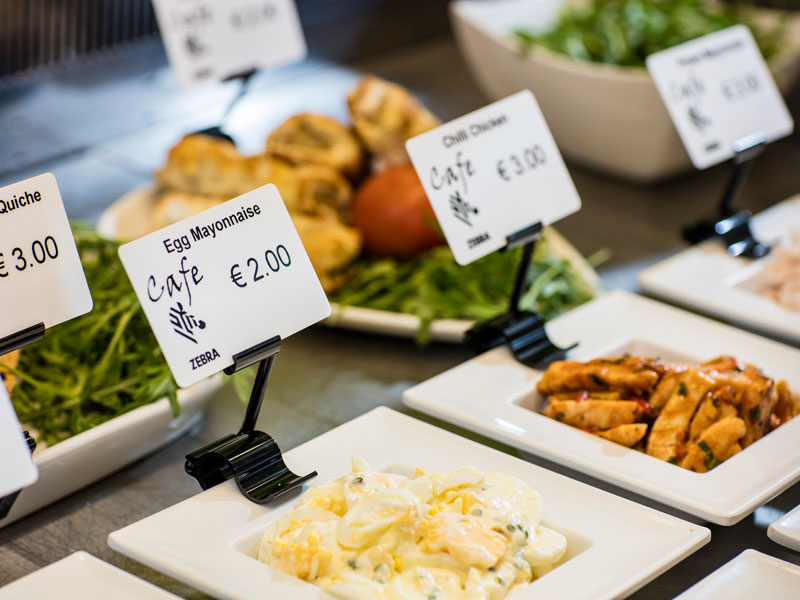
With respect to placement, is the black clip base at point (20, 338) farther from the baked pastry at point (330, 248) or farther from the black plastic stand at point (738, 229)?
the black plastic stand at point (738, 229)

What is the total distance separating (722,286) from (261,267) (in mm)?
832

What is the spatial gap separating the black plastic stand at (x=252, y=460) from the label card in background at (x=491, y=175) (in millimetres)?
331

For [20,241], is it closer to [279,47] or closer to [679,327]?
[679,327]

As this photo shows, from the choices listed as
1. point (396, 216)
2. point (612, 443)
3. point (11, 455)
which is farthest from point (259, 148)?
point (11, 455)

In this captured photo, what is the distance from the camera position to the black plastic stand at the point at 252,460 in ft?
3.70

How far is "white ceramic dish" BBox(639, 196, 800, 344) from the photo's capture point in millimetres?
1525

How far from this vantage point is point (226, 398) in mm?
1524

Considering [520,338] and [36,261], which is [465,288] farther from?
[36,261]

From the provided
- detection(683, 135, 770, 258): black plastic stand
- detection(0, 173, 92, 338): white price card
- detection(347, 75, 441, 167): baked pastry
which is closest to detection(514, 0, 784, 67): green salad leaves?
detection(347, 75, 441, 167): baked pastry

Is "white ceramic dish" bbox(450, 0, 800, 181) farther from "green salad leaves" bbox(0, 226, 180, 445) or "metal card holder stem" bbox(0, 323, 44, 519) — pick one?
"metal card holder stem" bbox(0, 323, 44, 519)

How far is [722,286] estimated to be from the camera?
1.62m

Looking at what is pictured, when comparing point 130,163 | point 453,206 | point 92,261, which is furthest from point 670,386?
point 130,163

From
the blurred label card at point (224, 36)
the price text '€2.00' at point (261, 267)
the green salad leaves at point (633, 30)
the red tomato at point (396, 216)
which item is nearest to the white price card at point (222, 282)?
the price text '€2.00' at point (261, 267)

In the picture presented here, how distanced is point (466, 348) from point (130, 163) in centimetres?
114
